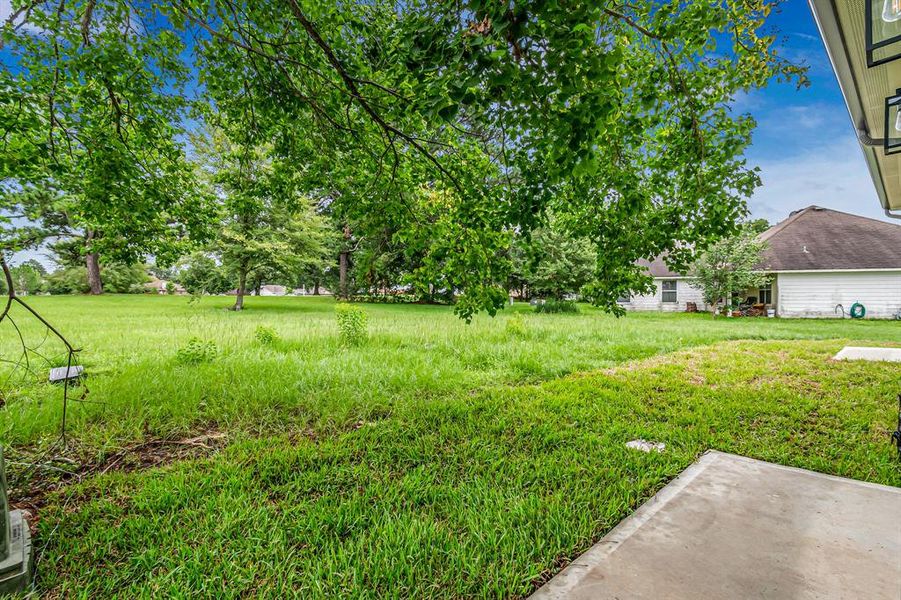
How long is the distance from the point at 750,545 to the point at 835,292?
67.9 feet

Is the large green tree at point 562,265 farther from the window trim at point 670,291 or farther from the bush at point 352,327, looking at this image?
the bush at point 352,327

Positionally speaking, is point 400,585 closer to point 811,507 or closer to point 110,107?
point 811,507

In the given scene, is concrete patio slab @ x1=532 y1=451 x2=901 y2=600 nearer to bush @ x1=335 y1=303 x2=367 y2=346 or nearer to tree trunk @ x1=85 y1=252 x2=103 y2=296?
bush @ x1=335 y1=303 x2=367 y2=346

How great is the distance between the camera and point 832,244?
678 inches

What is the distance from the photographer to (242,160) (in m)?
4.83

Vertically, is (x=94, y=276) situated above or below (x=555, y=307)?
above

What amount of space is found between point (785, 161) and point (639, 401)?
13939 mm

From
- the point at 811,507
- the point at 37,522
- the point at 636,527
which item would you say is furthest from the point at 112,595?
the point at 811,507

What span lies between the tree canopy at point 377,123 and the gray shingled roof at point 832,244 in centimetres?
1694

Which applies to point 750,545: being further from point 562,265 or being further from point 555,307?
point 562,265

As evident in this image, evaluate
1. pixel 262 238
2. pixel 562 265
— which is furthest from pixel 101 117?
pixel 562 265

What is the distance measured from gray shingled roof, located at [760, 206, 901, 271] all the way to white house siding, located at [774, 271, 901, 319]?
16.3 inches

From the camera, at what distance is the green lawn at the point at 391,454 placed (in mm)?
1723

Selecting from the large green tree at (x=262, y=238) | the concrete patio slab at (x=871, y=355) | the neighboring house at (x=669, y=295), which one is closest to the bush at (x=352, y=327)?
the large green tree at (x=262, y=238)
